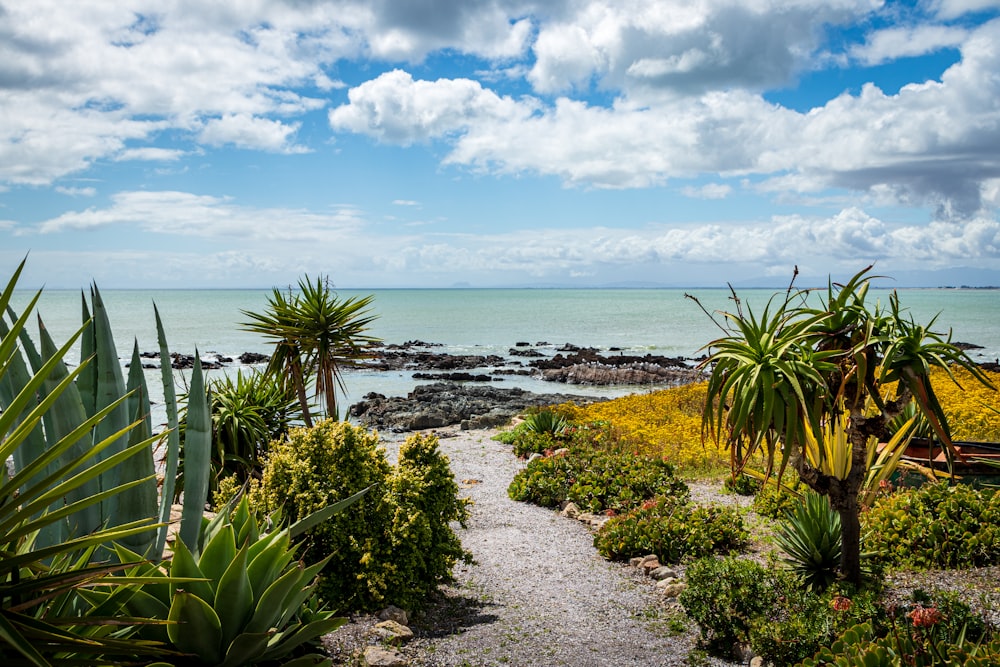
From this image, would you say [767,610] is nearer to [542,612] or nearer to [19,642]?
[542,612]

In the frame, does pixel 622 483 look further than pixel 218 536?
Yes

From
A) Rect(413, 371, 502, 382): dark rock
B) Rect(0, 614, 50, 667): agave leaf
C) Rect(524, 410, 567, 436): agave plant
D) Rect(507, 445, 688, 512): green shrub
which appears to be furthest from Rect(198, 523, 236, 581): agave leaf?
Rect(413, 371, 502, 382): dark rock

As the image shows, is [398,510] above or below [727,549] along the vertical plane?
above

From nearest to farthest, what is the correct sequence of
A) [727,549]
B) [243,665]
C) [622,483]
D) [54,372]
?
[243,665] → [54,372] → [727,549] → [622,483]

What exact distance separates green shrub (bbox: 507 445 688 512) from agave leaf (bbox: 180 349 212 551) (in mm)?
6979

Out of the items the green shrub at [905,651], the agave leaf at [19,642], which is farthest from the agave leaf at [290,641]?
the green shrub at [905,651]

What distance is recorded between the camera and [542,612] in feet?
22.6

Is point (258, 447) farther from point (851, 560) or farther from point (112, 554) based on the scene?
point (851, 560)

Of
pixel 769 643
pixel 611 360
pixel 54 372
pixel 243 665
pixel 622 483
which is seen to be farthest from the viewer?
pixel 611 360

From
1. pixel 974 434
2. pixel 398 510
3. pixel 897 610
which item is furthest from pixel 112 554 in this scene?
pixel 974 434

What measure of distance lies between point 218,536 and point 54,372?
116 cm

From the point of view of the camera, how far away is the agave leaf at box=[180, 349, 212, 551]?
3.67 m

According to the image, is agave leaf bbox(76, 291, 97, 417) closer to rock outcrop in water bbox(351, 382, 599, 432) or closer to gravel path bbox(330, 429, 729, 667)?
gravel path bbox(330, 429, 729, 667)

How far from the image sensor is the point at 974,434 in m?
12.4
